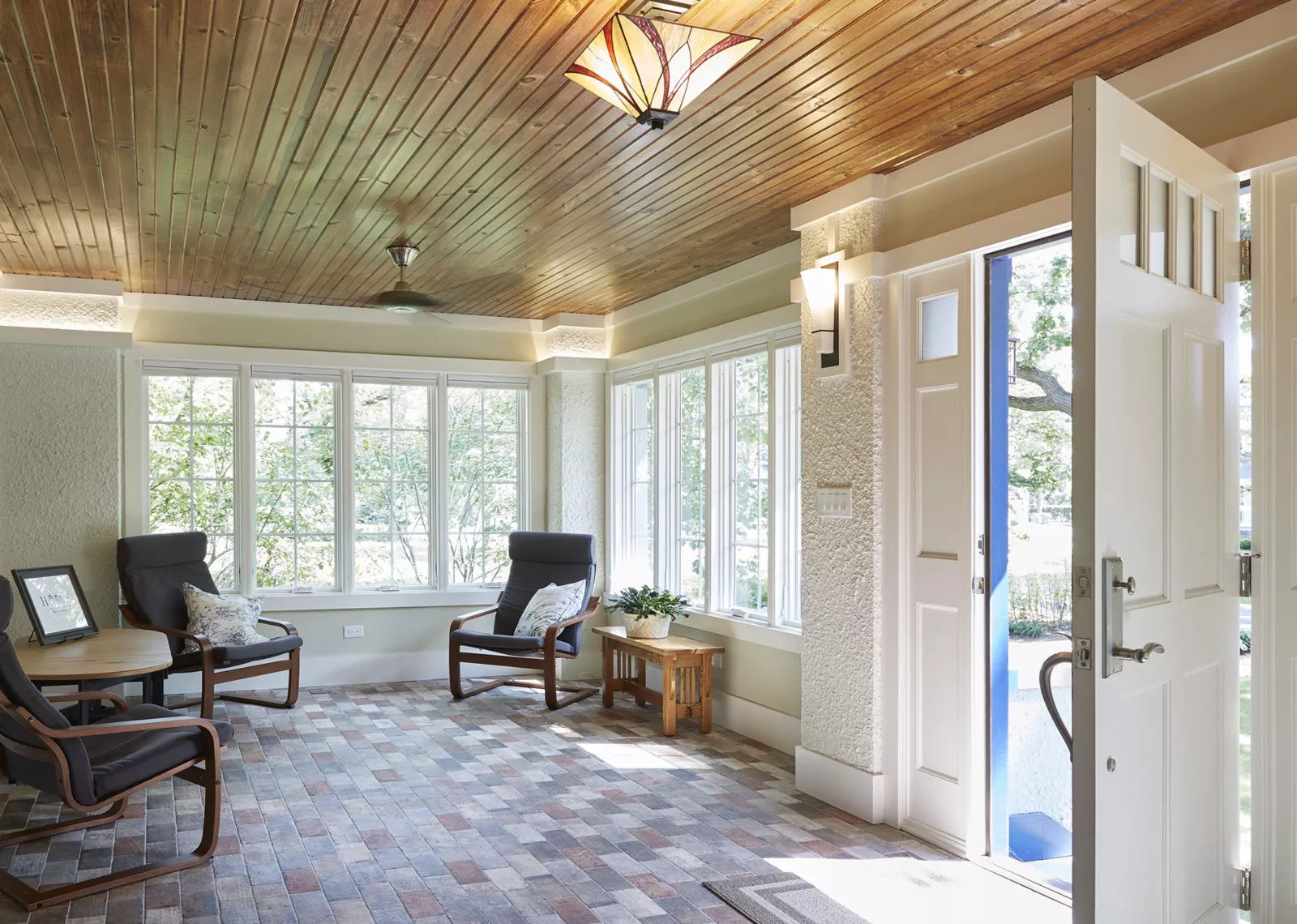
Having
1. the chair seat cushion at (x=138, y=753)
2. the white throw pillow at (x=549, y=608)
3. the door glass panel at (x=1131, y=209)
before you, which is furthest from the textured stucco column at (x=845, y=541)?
the chair seat cushion at (x=138, y=753)

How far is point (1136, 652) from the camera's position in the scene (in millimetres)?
1987

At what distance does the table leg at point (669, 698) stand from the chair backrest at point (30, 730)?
289 cm

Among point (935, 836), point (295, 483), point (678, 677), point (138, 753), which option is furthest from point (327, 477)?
point (935, 836)

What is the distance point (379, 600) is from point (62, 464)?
6.96 feet

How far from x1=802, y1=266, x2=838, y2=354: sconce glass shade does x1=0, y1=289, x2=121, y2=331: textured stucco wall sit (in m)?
4.36

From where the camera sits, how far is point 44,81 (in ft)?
9.94

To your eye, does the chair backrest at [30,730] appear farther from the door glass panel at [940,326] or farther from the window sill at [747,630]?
the door glass panel at [940,326]

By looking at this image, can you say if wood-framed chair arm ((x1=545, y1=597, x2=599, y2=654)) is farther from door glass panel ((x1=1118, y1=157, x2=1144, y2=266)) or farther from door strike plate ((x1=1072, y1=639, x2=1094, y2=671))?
door glass panel ((x1=1118, y1=157, x2=1144, y2=266))

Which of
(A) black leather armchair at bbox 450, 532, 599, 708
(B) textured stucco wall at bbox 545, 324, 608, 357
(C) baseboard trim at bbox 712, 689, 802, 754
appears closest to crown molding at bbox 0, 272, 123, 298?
(B) textured stucco wall at bbox 545, 324, 608, 357

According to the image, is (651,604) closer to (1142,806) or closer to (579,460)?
(579,460)

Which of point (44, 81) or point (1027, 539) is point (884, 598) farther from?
point (44, 81)

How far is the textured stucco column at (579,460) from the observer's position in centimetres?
724

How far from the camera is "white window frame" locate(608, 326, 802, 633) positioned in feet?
17.1

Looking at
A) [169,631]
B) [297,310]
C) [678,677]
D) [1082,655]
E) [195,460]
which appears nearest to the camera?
[1082,655]
